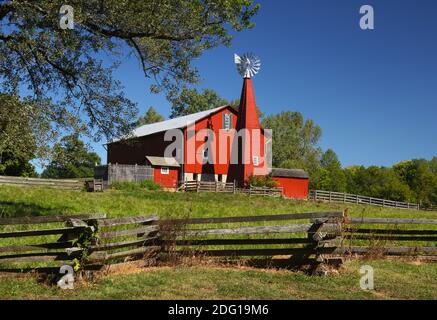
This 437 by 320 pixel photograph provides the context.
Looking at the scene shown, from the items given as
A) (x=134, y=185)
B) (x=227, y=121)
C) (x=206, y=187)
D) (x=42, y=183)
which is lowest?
(x=206, y=187)

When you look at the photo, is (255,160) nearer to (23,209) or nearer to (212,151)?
(212,151)

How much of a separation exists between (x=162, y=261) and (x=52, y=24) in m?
8.00

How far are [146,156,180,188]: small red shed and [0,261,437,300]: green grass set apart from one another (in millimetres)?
34907

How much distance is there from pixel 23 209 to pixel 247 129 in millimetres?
29833

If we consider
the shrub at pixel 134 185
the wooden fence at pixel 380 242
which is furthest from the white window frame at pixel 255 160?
the wooden fence at pixel 380 242

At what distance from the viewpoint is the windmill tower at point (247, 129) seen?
4603 cm

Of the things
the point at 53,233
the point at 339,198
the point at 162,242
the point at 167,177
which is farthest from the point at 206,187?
the point at 53,233

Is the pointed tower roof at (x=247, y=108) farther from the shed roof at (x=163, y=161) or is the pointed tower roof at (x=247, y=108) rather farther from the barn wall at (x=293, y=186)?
the shed roof at (x=163, y=161)

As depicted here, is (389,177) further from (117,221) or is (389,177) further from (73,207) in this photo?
(117,221)

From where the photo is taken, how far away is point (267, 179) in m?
45.0

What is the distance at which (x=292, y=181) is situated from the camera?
162ft

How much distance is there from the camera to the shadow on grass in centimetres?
1773

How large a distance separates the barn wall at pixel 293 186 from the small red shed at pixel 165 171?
10557 mm

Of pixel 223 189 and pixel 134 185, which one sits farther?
pixel 223 189
